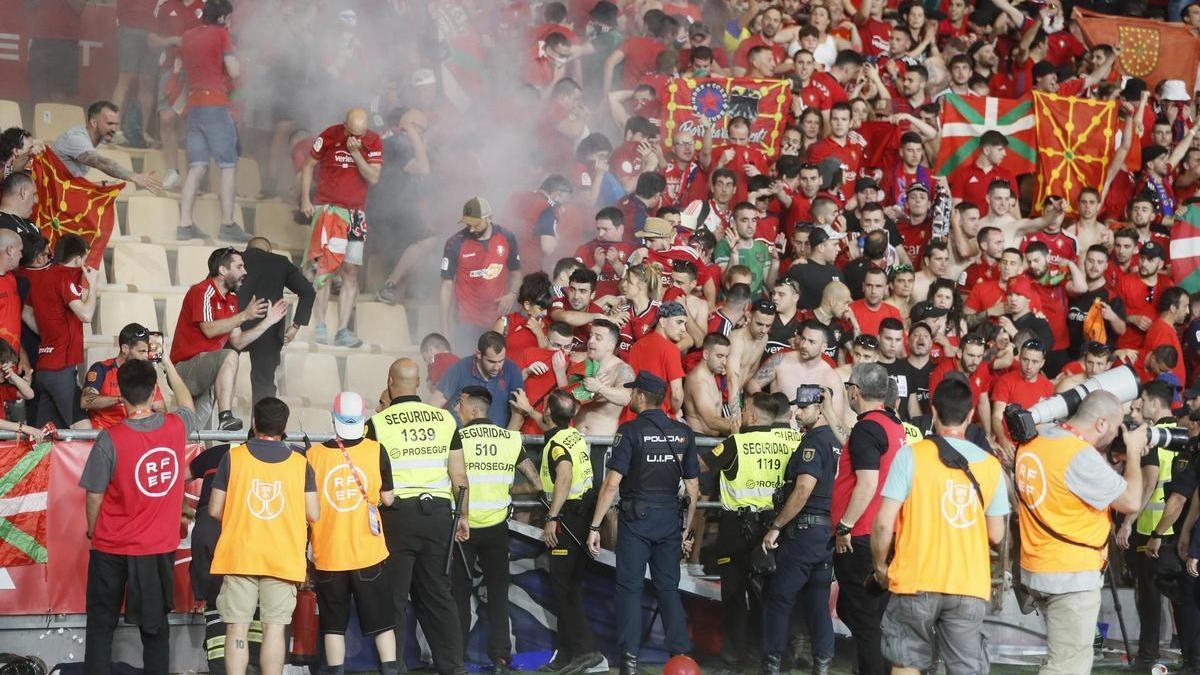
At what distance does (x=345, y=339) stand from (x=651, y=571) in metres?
4.20

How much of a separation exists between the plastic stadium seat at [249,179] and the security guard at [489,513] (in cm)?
558

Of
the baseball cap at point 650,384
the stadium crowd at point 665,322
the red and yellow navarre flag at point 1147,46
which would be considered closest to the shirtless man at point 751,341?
the stadium crowd at point 665,322

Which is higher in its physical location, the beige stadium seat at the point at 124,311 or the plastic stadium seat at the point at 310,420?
the beige stadium seat at the point at 124,311

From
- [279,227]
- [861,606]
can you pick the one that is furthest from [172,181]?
[861,606]

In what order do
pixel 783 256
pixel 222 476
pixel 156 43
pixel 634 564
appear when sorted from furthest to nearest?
1. pixel 156 43
2. pixel 783 256
3. pixel 634 564
4. pixel 222 476

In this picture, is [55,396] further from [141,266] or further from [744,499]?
[744,499]

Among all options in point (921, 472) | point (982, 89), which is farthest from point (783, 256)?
point (921, 472)

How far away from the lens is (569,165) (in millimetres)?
13938

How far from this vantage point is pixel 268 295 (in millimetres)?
10602

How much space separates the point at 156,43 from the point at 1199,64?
11290 millimetres

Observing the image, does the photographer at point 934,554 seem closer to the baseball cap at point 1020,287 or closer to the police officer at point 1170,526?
the police officer at point 1170,526

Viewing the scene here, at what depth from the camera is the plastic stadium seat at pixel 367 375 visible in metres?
12.1

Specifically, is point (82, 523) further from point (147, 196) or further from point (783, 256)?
point (783, 256)

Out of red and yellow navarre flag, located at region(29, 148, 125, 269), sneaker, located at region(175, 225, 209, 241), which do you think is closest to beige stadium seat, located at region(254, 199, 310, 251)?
sneaker, located at region(175, 225, 209, 241)
